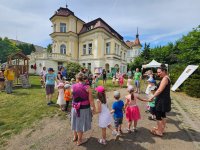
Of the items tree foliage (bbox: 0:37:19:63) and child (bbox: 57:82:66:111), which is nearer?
child (bbox: 57:82:66:111)

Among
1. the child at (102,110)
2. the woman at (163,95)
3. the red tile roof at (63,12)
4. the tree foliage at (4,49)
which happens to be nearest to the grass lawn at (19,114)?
the child at (102,110)

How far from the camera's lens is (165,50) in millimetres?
36375

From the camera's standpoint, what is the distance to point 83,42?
1164 inches

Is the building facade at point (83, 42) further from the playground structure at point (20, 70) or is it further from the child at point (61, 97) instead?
the child at point (61, 97)

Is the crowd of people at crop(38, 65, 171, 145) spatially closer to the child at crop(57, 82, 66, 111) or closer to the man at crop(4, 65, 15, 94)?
the child at crop(57, 82, 66, 111)

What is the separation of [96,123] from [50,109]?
2433 millimetres

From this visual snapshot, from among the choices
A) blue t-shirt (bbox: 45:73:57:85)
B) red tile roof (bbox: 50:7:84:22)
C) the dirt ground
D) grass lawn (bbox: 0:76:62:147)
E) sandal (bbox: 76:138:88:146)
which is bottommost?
the dirt ground

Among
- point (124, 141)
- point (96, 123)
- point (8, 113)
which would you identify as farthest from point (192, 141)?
point (8, 113)

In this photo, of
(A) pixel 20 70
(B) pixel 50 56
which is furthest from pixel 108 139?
(B) pixel 50 56

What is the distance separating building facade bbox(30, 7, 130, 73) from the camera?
27.2 meters

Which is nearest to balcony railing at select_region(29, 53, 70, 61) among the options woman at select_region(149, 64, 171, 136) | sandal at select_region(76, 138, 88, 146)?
sandal at select_region(76, 138, 88, 146)

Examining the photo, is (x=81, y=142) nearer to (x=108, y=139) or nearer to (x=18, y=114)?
(x=108, y=139)

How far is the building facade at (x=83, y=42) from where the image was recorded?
27172 mm

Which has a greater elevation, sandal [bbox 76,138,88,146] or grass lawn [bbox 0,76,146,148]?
grass lawn [bbox 0,76,146,148]
